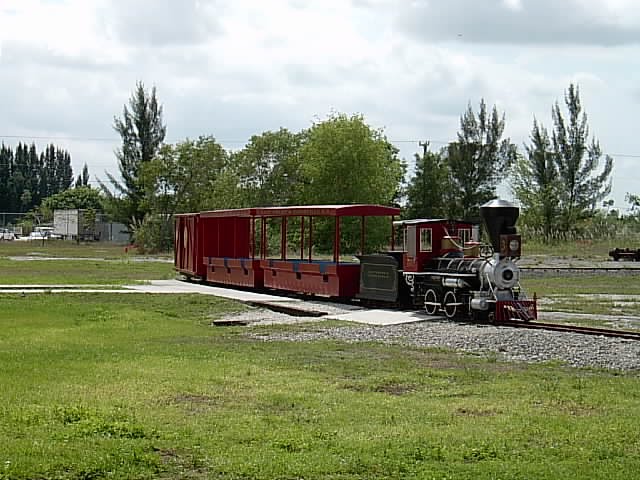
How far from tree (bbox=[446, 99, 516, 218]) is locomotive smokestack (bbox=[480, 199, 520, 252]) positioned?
5996cm

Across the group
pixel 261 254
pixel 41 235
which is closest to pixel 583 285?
pixel 261 254

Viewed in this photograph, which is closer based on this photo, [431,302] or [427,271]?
[431,302]

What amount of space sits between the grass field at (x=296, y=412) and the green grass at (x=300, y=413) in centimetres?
2

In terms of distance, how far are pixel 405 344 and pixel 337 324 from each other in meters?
4.10

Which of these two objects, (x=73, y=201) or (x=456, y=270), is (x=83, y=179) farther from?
(x=456, y=270)

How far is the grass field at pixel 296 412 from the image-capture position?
28.3 feet

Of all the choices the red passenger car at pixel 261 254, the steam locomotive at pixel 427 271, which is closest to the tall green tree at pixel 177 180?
the red passenger car at pixel 261 254

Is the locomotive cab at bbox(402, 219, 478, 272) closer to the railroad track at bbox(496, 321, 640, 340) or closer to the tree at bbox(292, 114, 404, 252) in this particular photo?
the railroad track at bbox(496, 321, 640, 340)

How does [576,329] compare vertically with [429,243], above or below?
below

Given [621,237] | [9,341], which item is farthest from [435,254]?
[621,237]

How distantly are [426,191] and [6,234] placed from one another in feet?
173

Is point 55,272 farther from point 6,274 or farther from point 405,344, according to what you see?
point 405,344

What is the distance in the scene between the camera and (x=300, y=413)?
11.2 metres

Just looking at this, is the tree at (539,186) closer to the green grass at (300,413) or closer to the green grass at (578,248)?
the green grass at (578,248)
